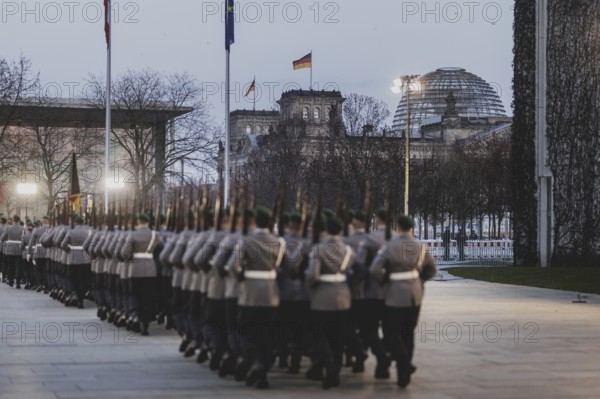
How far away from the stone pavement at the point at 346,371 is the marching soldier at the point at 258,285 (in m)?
0.47

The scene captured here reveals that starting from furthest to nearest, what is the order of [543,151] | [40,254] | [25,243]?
1. [543,151]
2. [25,243]
3. [40,254]

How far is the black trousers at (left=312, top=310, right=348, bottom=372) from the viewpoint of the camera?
16.2 metres

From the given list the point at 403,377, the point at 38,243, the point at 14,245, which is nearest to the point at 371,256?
the point at 403,377

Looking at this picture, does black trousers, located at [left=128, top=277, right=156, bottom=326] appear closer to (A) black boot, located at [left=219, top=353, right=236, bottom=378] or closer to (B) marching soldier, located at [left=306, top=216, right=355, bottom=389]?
(A) black boot, located at [left=219, top=353, right=236, bottom=378]

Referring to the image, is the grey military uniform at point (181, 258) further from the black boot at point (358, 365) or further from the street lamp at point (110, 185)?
the street lamp at point (110, 185)

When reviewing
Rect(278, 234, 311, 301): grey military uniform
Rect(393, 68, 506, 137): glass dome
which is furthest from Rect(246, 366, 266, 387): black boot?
Rect(393, 68, 506, 137): glass dome

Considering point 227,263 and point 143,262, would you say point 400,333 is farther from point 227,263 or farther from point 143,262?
point 143,262

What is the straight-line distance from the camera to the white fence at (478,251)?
68.0 metres

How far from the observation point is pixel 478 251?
227ft

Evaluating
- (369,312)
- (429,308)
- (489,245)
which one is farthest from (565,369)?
(489,245)

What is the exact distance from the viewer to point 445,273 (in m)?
51.5

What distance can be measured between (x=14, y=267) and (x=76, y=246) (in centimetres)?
1228

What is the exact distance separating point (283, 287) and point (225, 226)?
6.40 ft

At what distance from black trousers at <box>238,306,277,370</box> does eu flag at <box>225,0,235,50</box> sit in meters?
28.7
